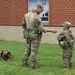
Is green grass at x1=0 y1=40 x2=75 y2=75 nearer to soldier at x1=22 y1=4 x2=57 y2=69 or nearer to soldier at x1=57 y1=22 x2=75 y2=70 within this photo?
soldier at x1=57 y1=22 x2=75 y2=70

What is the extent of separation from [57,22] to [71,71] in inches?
364

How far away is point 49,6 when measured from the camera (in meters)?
21.8

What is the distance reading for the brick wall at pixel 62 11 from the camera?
2133 centimetres

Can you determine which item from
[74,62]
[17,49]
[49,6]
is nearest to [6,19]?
[49,6]

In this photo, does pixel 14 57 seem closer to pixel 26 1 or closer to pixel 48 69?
A: pixel 48 69

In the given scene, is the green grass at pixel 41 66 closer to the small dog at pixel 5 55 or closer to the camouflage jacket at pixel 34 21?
the small dog at pixel 5 55

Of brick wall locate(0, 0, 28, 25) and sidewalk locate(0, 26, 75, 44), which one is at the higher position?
brick wall locate(0, 0, 28, 25)

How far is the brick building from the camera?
70.1ft

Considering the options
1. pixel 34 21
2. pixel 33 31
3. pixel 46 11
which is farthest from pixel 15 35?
pixel 34 21

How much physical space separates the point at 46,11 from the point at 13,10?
6.00ft

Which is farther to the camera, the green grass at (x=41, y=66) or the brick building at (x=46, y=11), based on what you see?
the brick building at (x=46, y=11)

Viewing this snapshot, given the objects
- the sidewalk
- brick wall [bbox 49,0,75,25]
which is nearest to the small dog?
the sidewalk

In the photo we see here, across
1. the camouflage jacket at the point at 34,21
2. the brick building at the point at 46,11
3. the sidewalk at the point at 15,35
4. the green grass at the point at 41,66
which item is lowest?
the sidewalk at the point at 15,35

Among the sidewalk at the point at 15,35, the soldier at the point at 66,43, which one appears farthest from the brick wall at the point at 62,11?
the soldier at the point at 66,43
